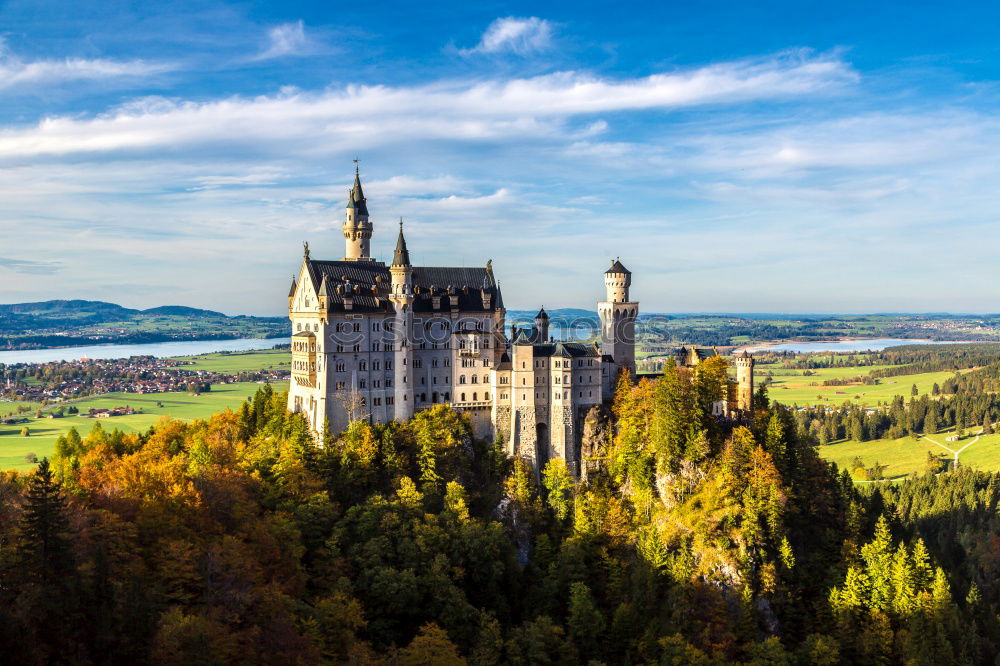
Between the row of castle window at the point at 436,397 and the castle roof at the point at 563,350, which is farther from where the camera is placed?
the row of castle window at the point at 436,397

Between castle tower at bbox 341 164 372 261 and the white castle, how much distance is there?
170 inches

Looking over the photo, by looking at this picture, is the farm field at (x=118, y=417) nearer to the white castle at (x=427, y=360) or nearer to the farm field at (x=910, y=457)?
the white castle at (x=427, y=360)

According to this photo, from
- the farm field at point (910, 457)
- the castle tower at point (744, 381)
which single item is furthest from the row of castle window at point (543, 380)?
the farm field at point (910, 457)

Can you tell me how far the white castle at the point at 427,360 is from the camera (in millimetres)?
85938

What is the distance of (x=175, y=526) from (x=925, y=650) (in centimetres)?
5986

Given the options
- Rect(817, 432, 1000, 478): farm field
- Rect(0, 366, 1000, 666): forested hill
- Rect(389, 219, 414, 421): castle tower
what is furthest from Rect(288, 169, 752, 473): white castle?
Rect(817, 432, 1000, 478): farm field

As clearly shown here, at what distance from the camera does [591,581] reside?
79625 millimetres

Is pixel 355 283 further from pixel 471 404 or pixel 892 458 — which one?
pixel 892 458

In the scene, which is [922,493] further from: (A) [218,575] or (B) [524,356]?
(A) [218,575]

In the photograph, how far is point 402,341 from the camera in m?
88.0

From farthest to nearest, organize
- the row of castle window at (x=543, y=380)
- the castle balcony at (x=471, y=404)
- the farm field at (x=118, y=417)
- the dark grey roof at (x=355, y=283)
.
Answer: the farm field at (x=118, y=417) < the castle balcony at (x=471, y=404) < the row of castle window at (x=543, y=380) < the dark grey roof at (x=355, y=283)

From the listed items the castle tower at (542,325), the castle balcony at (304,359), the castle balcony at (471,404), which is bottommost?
the castle balcony at (471,404)

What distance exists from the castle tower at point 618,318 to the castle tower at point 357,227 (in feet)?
90.4

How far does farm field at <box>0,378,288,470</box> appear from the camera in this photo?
12325 cm
